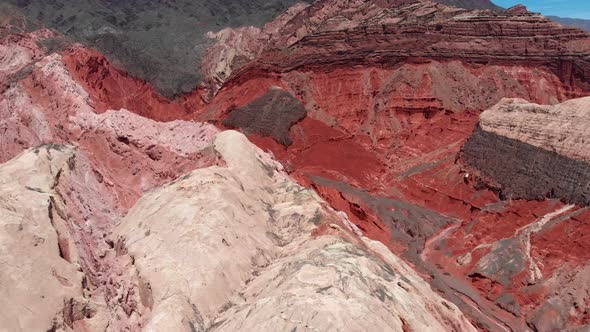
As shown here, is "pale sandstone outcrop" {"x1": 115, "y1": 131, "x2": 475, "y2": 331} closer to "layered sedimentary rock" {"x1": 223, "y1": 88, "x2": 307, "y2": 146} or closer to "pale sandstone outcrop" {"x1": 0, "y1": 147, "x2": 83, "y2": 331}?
"pale sandstone outcrop" {"x1": 0, "y1": 147, "x2": 83, "y2": 331}

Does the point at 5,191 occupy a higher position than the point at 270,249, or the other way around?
the point at 5,191

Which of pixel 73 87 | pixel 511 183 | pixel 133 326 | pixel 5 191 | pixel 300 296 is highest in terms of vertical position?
pixel 73 87

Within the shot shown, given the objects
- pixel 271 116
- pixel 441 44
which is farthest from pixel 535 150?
pixel 271 116

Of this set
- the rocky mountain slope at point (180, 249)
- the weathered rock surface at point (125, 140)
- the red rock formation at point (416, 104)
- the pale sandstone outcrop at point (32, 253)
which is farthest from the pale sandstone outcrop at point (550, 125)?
the pale sandstone outcrop at point (32, 253)

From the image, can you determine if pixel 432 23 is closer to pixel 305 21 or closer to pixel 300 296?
pixel 305 21

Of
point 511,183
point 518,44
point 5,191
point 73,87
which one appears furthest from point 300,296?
point 518,44

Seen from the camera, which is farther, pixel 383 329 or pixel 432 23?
pixel 432 23
